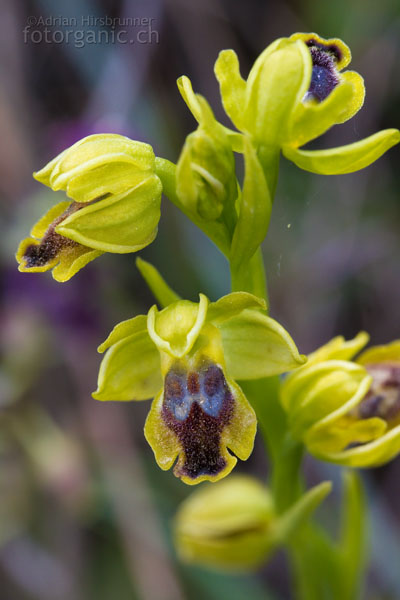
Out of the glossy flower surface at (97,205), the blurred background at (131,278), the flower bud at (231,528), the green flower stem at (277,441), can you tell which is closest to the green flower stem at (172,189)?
the glossy flower surface at (97,205)

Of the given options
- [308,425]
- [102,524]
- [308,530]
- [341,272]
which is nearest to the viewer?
[308,425]

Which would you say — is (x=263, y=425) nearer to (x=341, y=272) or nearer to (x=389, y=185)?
A: (x=341, y=272)

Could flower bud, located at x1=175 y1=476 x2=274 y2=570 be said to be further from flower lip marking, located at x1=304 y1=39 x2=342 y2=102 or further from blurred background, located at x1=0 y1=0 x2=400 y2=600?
flower lip marking, located at x1=304 y1=39 x2=342 y2=102

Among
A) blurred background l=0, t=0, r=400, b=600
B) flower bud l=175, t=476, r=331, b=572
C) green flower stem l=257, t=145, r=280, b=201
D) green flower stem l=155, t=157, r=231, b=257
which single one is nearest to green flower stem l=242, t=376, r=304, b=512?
flower bud l=175, t=476, r=331, b=572

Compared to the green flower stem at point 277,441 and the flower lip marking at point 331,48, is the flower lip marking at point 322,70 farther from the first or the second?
the green flower stem at point 277,441

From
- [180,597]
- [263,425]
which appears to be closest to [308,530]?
[263,425]

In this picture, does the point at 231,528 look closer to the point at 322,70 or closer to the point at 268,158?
the point at 268,158

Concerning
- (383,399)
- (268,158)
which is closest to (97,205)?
(268,158)
